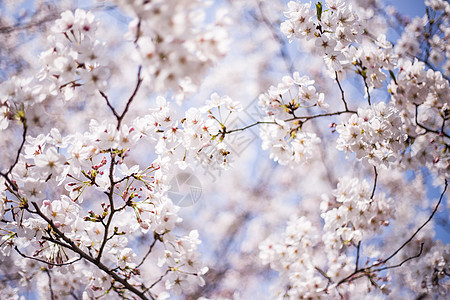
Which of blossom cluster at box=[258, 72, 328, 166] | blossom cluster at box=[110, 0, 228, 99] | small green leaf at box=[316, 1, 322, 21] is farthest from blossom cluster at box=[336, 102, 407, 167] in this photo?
blossom cluster at box=[110, 0, 228, 99]

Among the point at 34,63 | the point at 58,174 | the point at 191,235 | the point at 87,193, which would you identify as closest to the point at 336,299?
the point at 191,235

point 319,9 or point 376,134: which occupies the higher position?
point 319,9

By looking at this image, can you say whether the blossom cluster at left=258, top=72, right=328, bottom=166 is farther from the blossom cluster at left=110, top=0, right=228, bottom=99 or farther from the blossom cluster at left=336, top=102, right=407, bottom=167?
the blossom cluster at left=110, top=0, right=228, bottom=99

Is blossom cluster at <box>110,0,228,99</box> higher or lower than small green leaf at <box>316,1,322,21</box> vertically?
lower

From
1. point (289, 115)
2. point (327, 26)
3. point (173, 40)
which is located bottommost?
point (173, 40)

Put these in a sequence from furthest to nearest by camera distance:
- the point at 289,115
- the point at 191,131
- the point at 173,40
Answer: the point at 289,115 → the point at 191,131 → the point at 173,40

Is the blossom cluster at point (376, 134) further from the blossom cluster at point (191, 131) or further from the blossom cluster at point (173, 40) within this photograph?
the blossom cluster at point (173, 40)

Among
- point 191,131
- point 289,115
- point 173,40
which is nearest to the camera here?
point 173,40

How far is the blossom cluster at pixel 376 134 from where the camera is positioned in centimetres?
215

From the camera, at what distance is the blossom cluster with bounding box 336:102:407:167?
215cm

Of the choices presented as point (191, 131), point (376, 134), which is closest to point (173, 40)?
point (191, 131)

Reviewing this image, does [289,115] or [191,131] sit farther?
[289,115]

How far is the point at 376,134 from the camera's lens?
7.05ft

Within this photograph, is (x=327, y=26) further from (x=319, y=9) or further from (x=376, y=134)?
(x=376, y=134)
